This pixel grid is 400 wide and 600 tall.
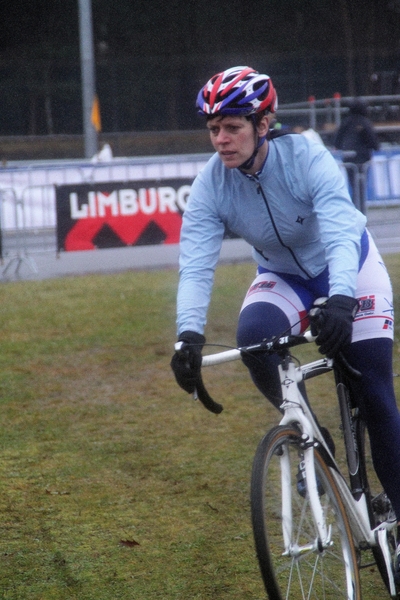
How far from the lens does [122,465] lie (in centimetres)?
554

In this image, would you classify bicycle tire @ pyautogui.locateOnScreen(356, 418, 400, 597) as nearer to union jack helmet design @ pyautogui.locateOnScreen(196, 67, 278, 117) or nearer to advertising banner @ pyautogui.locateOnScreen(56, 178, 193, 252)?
union jack helmet design @ pyautogui.locateOnScreen(196, 67, 278, 117)

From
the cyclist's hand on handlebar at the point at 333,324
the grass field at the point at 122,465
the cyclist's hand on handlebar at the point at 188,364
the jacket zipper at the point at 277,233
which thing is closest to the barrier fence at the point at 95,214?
the grass field at the point at 122,465

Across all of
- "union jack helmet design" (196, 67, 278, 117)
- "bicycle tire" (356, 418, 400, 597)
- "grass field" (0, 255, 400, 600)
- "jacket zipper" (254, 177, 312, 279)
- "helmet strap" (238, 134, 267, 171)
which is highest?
"union jack helmet design" (196, 67, 278, 117)

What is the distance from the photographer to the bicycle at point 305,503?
3.01 m

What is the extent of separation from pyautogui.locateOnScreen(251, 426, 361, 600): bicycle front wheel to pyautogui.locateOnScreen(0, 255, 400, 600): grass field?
0.52 m

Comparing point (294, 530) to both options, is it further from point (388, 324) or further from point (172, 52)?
point (172, 52)

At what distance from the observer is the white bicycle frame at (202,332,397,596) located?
10.2ft

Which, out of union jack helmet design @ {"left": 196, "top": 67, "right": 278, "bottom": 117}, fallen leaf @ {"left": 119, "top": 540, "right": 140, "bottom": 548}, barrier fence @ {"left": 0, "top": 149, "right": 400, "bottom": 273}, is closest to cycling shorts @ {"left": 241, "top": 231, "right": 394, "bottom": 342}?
union jack helmet design @ {"left": 196, "top": 67, "right": 278, "bottom": 117}

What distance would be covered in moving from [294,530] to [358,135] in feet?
44.3

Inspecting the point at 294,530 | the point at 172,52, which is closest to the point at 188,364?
the point at 294,530

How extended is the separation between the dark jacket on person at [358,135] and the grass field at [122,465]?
6.97 m

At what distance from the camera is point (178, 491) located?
507cm

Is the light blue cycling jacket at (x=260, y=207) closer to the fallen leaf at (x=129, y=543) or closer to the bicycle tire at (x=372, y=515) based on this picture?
the bicycle tire at (x=372, y=515)

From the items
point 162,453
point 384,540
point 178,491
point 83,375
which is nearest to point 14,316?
point 83,375
